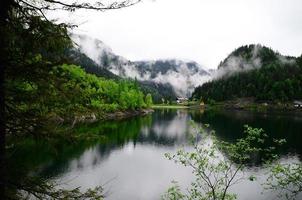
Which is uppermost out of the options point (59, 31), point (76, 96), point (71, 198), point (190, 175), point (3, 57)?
point (59, 31)

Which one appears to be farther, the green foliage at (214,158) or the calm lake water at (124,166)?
the calm lake water at (124,166)

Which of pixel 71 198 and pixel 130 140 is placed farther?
pixel 130 140

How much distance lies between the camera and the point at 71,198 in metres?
9.41

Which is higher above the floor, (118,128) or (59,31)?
(59,31)

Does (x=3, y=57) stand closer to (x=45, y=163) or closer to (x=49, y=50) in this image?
(x=49, y=50)

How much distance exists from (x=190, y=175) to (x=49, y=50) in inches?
1724

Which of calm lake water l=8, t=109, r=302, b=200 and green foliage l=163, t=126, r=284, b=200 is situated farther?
calm lake water l=8, t=109, r=302, b=200

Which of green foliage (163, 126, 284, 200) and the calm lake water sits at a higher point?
green foliage (163, 126, 284, 200)

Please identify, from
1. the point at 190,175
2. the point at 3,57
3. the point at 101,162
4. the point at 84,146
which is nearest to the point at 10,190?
the point at 3,57

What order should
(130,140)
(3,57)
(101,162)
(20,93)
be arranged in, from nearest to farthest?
(3,57) → (20,93) → (101,162) → (130,140)

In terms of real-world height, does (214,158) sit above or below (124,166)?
above

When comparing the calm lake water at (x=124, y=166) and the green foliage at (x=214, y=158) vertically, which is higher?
the green foliage at (x=214, y=158)

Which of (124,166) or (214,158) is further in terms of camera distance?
(124,166)

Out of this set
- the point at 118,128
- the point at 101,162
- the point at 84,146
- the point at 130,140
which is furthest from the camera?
the point at 118,128
